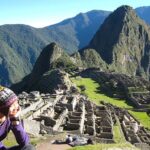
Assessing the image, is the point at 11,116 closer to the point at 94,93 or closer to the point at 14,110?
the point at 14,110

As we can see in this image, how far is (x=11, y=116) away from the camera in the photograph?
828 cm

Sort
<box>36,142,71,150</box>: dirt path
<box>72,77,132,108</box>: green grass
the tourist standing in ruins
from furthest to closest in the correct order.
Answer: <box>72,77,132,108</box>: green grass → <box>36,142,71,150</box>: dirt path → the tourist standing in ruins

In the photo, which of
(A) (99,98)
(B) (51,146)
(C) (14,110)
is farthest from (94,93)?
(C) (14,110)

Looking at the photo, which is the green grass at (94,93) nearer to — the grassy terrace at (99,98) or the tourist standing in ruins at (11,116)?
the grassy terrace at (99,98)

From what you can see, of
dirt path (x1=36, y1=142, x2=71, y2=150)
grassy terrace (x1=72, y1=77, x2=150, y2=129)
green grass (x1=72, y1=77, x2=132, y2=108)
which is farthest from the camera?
green grass (x1=72, y1=77, x2=132, y2=108)

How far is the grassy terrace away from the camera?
95.3 m

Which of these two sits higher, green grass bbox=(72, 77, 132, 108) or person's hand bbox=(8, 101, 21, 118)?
person's hand bbox=(8, 101, 21, 118)

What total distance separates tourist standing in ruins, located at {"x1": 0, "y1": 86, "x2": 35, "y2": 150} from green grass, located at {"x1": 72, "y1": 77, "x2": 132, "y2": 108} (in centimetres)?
10370

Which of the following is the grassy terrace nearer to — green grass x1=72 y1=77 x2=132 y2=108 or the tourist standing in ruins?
green grass x1=72 y1=77 x2=132 y2=108

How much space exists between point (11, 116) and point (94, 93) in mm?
123414

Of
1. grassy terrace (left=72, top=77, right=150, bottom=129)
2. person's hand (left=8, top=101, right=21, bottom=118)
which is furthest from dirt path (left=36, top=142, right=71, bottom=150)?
grassy terrace (left=72, top=77, right=150, bottom=129)

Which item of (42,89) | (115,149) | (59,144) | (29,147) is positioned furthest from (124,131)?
(42,89)

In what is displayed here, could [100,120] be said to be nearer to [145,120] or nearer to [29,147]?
[145,120]

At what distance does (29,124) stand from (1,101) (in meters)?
30.5
